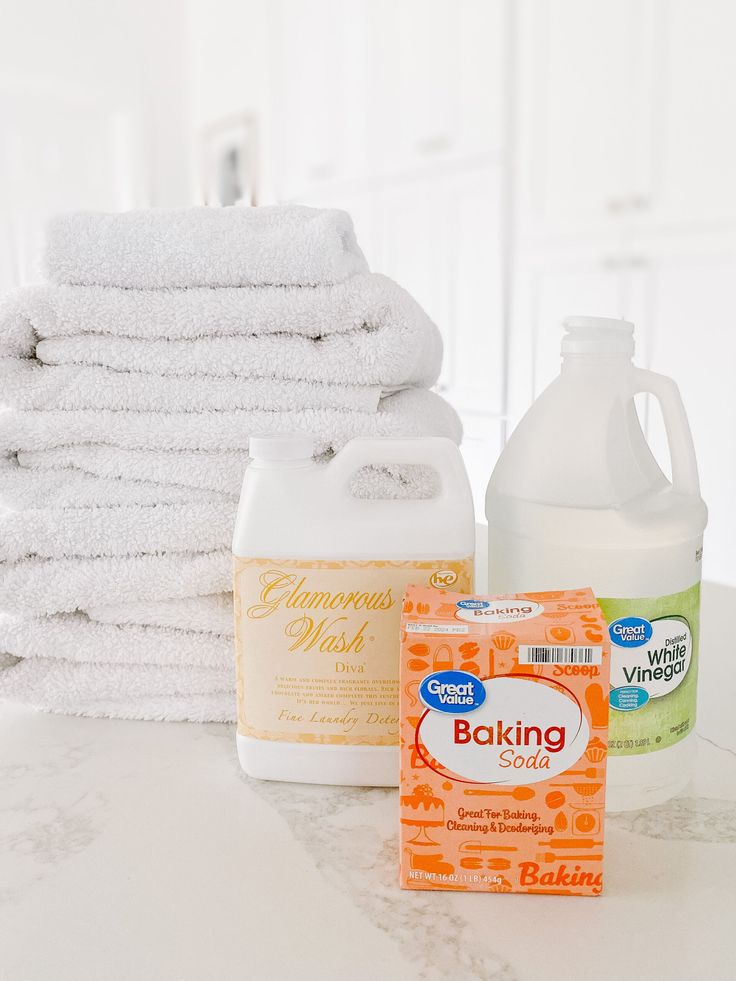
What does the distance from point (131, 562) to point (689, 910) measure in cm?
41

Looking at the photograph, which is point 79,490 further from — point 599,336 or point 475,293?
point 475,293

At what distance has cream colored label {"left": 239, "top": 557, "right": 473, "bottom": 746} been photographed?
1.64ft

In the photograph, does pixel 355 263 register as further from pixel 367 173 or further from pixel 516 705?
pixel 367 173

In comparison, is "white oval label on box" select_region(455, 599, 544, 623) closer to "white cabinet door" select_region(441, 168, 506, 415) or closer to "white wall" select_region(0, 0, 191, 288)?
"white cabinet door" select_region(441, 168, 506, 415)

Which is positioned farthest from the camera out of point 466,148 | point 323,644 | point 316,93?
point 316,93

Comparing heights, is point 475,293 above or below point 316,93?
below

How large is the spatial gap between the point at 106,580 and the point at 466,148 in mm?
1827

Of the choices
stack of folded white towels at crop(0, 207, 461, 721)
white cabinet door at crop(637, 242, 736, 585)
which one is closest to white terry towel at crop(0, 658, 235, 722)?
stack of folded white towels at crop(0, 207, 461, 721)

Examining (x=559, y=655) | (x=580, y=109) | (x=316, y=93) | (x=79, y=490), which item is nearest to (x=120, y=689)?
(x=79, y=490)

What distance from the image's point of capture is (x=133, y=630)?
0.63 metres

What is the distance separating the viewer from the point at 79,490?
621mm

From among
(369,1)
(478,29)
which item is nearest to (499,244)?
(478,29)

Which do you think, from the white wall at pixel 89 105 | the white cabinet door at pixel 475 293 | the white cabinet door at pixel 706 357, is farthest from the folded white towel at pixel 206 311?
the white wall at pixel 89 105

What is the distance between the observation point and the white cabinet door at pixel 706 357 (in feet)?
5.19
